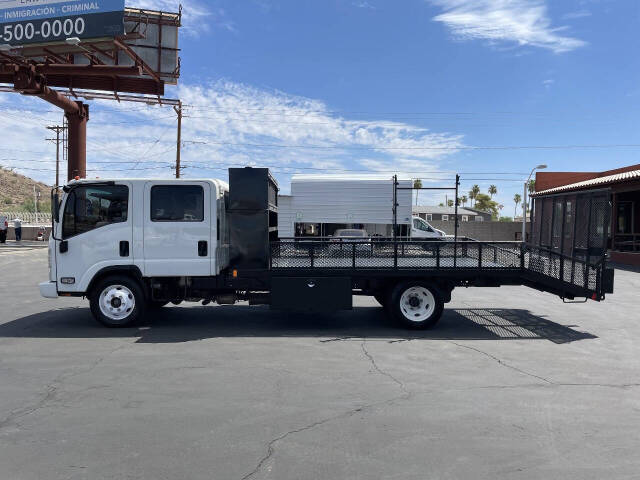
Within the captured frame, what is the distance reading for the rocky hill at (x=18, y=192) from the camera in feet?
280

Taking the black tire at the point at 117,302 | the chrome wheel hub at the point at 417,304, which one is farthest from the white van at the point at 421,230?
the black tire at the point at 117,302

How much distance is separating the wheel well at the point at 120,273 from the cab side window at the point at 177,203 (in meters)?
0.88

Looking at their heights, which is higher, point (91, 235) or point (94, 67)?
point (94, 67)

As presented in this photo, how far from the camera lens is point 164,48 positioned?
84.9ft

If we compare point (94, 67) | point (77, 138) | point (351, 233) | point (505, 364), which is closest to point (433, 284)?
point (505, 364)

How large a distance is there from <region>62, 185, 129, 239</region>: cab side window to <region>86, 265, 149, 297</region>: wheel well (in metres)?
0.72

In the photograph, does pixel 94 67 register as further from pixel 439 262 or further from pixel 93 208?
pixel 439 262

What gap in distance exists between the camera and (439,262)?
7797 mm

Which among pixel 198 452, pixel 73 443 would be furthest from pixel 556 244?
pixel 73 443

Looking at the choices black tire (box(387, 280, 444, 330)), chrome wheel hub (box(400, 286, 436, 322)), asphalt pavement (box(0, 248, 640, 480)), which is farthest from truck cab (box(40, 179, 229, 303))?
chrome wheel hub (box(400, 286, 436, 322))

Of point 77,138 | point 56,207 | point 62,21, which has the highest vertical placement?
point 62,21

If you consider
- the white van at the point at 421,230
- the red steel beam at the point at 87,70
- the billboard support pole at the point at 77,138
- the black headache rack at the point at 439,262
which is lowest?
the black headache rack at the point at 439,262

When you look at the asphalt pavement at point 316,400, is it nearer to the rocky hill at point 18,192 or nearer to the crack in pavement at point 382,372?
the crack in pavement at point 382,372

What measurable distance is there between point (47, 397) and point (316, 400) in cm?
275
